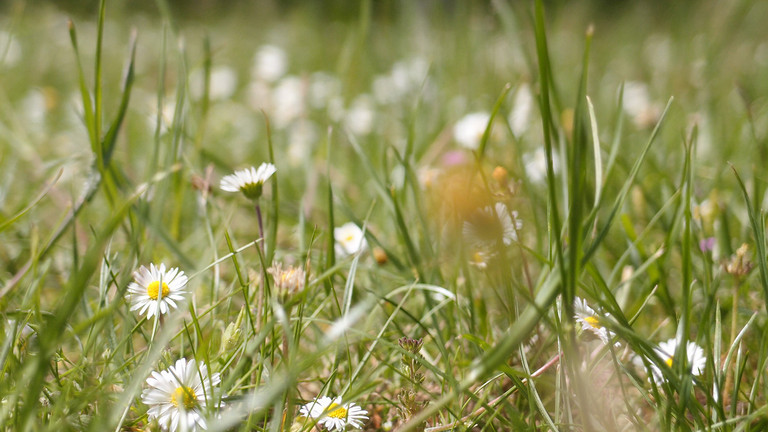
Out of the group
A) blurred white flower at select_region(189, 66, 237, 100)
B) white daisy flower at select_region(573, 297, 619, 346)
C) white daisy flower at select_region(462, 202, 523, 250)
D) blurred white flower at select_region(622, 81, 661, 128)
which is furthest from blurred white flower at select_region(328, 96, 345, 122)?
white daisy flower at select_region(573, 297, 619, 346)

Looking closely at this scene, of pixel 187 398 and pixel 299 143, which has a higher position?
pixel 299 143

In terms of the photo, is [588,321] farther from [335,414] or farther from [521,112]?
[521,112]

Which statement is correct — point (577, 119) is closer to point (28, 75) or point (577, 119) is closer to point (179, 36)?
point (179, 36)

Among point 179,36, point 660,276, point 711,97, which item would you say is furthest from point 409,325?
point 711,97

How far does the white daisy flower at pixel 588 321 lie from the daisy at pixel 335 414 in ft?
0.84

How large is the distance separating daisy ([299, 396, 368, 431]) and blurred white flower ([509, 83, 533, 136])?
46.3 inches

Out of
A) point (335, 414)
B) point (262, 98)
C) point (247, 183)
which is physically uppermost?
point (262, 98)

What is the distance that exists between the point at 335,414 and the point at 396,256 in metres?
0.43

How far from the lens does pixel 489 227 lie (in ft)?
2.53

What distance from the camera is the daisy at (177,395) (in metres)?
0.60

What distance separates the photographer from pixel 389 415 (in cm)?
77

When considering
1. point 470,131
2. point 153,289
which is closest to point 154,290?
point 153,289

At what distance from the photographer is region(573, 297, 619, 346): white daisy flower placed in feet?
2.13

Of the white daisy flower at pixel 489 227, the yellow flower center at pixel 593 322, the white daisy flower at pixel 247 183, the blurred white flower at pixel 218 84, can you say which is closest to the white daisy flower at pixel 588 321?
the yellow flower center at pixel 593 322
